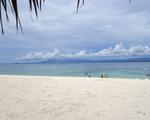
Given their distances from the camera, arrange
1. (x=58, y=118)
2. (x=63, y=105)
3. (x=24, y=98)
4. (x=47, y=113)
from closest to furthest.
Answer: (x=58, y=118)
(x=47, y=113)
(x=63, y=105)
(x=24, y=98)

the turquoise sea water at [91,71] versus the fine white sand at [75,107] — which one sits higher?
the fine white sand at [75,107]

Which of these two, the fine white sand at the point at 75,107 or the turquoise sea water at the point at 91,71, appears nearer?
the fine white sand at the point at 75,107

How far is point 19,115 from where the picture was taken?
488cm

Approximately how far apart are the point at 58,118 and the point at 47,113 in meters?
0.43

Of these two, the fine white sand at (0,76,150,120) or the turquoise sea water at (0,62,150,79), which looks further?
the turquoise sea water at (0,62,150,79)

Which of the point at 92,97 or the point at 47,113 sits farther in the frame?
the point at 92,97

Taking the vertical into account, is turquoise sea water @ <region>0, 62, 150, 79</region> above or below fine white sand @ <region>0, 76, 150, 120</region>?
below

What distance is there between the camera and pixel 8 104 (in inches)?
236

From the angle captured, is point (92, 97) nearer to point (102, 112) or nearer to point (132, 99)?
point (132, 99)

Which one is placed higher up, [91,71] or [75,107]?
[75,107]

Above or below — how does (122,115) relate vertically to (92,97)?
above

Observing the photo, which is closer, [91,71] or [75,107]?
[75,107]

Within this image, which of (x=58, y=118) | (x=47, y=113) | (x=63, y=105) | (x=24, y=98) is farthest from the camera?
(x=24, y=98)

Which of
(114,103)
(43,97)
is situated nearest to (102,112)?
(114,103)
